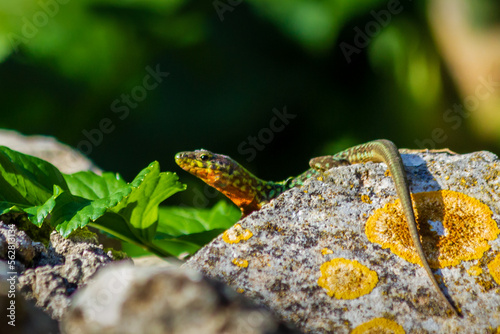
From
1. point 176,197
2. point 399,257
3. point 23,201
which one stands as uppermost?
point 23,201

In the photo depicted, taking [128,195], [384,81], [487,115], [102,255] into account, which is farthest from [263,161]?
[102,255]

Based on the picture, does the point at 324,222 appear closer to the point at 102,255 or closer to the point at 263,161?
the point at 102,255

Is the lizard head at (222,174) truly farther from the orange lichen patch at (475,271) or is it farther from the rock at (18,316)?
the rock at (18,316)

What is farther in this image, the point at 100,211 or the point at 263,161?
the point at 263,161

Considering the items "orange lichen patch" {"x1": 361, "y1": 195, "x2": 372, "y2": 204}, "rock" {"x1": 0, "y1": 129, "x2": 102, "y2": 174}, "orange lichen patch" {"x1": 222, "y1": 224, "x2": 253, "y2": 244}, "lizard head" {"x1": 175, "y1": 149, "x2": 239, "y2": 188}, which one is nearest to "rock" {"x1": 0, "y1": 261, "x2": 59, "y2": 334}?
"orange lichen patch" {"x1": 222, "y1": 224, "x2": 253, "y2": 244}

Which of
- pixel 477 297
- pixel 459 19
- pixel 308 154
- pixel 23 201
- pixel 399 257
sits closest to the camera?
pixel 477 297

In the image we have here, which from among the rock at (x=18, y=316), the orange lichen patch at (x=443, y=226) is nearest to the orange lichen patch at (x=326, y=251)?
the orange lichen patch at (x=443, y=226)

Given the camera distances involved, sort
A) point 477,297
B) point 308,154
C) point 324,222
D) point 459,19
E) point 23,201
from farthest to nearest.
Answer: point 308,154, point 459,19, point 23,201, point 324,222, point 477,297
